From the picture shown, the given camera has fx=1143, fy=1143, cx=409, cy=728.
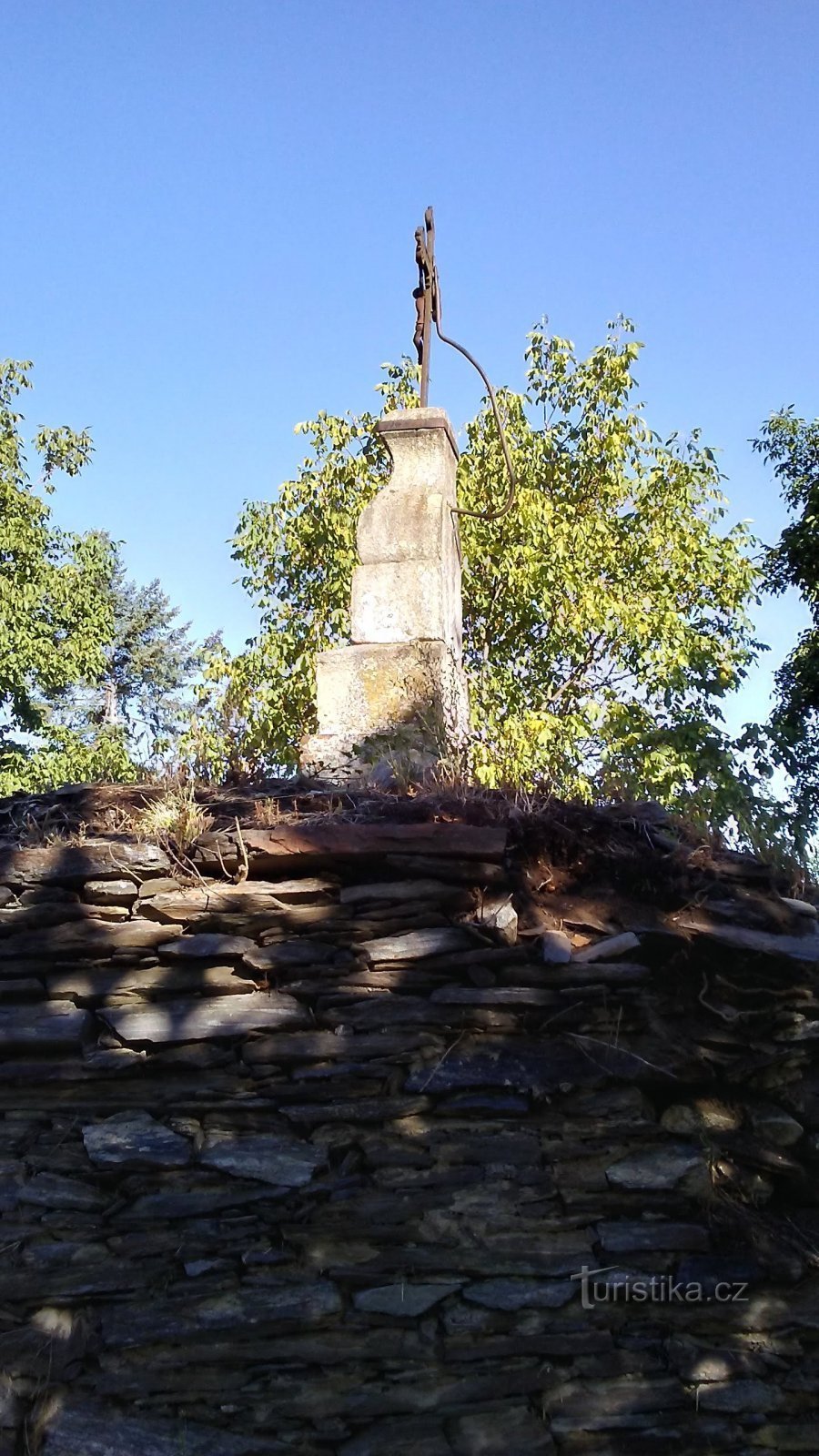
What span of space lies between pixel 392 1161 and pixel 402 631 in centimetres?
302

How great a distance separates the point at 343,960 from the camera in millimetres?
3443

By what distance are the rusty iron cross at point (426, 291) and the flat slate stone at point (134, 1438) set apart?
4.94m

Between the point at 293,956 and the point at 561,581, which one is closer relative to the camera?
the point at 293,956

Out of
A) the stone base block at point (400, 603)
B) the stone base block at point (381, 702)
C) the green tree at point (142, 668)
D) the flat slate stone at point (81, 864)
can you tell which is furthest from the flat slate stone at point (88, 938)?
the green tree at point (142, 668)

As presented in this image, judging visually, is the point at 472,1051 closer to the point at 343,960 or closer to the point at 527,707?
the point at 343,960

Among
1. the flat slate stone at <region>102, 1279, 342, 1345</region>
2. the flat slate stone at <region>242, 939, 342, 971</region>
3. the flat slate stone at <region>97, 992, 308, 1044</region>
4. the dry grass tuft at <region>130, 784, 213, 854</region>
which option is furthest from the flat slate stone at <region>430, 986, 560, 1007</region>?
the dry grass tuft at <region>130, 784, 213, 854</region>

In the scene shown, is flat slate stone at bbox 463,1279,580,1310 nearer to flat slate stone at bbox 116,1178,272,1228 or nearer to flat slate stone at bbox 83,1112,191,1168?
flat slate stone at bbox 116,1178,272,1228

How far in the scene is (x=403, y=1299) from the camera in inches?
122

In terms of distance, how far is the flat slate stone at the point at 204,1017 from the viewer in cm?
333

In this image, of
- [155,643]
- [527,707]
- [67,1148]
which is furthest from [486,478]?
[155,643]

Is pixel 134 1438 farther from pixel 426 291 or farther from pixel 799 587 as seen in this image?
pixel 799 587

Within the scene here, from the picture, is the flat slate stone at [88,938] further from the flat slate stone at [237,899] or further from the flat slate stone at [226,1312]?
the flat slate stone at [226,1312]

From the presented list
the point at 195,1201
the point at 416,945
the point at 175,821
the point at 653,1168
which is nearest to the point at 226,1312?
the point at 195,1201

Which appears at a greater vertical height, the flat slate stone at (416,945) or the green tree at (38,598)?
the green tree at (38,598)
